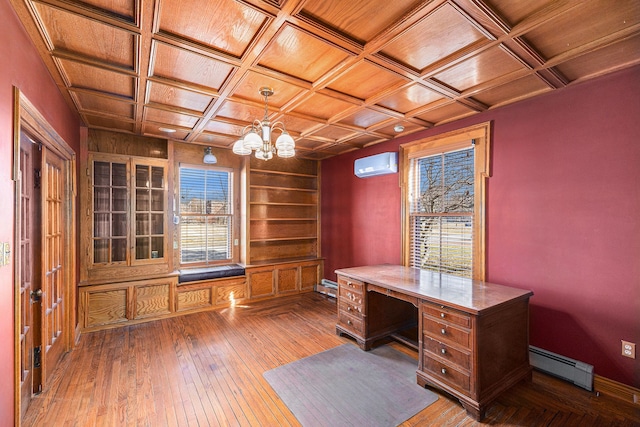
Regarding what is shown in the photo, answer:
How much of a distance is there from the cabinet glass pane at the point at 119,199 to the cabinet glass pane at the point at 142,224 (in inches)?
8.7

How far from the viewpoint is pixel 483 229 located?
10.3ft

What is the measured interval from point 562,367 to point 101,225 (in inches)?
214

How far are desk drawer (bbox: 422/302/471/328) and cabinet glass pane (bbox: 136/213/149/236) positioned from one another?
12.7 ft

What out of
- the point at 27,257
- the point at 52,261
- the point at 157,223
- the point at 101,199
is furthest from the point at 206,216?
the point at 27,257

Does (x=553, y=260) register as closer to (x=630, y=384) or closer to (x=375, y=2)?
(x=630, y=384)

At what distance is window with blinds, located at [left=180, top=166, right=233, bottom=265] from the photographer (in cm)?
464

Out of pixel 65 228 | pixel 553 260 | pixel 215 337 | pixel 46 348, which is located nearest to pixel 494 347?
pixel 553 260

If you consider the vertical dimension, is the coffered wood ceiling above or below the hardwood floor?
above

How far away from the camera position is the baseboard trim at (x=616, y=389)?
2.22 meters

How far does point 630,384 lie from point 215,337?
3.96 m

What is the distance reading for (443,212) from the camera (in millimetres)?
3582

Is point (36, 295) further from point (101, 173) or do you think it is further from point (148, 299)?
point (101, 173)

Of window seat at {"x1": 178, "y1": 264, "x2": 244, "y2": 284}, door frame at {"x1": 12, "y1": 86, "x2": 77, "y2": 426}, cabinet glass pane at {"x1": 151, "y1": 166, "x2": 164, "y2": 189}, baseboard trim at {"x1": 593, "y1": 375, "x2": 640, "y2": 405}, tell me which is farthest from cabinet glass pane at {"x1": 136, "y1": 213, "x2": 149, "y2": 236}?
baseboard trim at {"x1": 593, "y1": 375, "x2": 640, "y2": 405}

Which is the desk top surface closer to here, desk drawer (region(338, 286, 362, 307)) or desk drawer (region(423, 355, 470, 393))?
desk drawer (region(338, 286, 362, 307))
